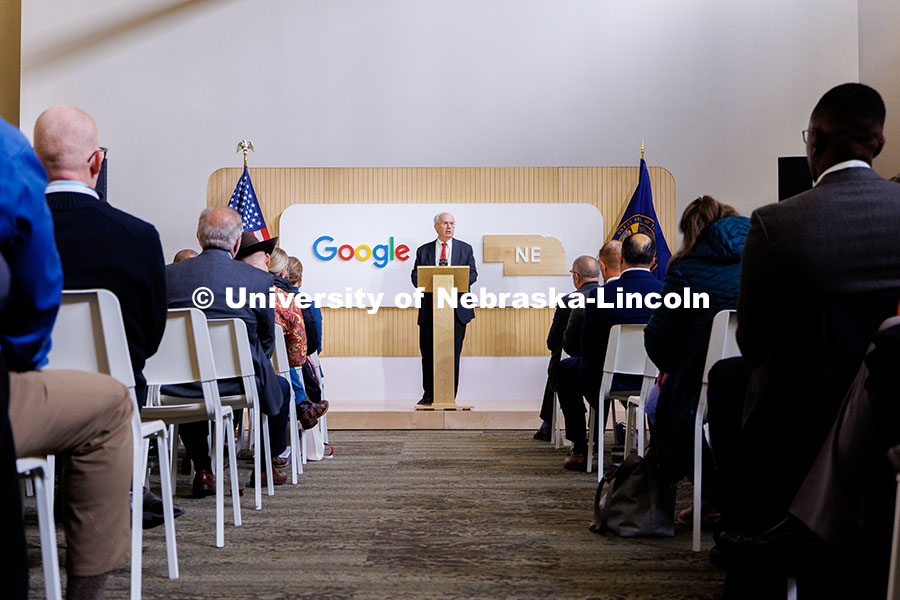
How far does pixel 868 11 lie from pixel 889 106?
1265mm

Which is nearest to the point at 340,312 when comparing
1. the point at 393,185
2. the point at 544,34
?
the point at 393,185

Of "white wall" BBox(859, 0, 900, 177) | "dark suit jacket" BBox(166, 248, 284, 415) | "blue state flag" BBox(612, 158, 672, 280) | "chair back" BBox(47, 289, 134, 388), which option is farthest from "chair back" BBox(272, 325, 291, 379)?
"white wall" BBox(859, 0, 900, 177)

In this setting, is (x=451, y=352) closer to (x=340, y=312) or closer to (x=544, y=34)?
(x=340, y=312)

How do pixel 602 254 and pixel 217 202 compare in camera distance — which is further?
pixel 217 202

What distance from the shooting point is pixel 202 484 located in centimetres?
395

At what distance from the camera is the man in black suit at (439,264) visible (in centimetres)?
759

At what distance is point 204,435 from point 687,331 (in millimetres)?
2330

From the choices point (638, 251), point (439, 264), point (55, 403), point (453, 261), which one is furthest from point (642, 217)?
point (55, 403)

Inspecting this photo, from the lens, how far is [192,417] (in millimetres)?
3070

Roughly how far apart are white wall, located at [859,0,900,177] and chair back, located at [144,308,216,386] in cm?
669

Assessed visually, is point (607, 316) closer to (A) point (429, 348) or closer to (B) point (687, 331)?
(B) point (687, 331)

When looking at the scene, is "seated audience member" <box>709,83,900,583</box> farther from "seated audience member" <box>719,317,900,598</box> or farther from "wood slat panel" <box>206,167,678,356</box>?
"wood slat panel" <box>206,167,678,356</box>

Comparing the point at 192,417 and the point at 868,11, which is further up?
the point at 868,11

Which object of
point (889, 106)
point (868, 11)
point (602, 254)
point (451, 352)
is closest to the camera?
point (602, 254)
